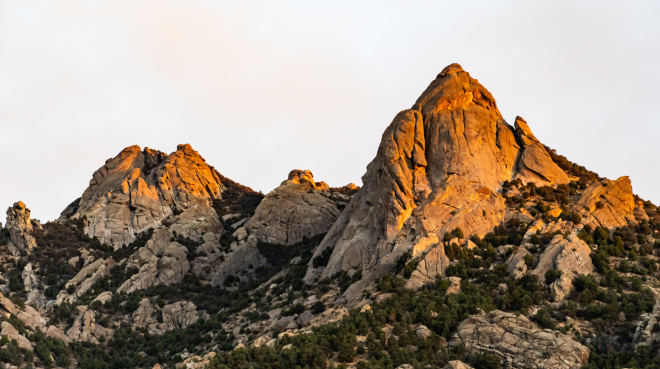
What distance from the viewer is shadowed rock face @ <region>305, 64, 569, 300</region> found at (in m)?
87.8

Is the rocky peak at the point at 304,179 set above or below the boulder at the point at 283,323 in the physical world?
above

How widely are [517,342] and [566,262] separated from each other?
14.7 m

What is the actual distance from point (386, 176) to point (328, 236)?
12.9 metres

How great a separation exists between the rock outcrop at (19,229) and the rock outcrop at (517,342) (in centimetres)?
7231

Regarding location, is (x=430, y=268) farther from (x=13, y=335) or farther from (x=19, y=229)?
→ (x=19, y=229)

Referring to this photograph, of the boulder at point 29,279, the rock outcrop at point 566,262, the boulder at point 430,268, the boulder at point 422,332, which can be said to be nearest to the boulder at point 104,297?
the boulder at point 29,279

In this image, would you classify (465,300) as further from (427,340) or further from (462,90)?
(462,90)

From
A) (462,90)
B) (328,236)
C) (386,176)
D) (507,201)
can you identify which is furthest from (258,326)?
(462,90)

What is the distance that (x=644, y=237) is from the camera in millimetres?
86625

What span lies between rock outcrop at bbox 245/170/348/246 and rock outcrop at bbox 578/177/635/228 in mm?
41084

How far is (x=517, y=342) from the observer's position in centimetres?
6731

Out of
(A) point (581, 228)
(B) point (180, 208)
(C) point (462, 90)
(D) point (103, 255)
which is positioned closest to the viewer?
(A) point (581, 228)

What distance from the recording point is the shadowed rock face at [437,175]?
87812mm

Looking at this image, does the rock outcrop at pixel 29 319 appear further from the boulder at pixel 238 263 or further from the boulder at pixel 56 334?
the boulder at pixel 238 263
